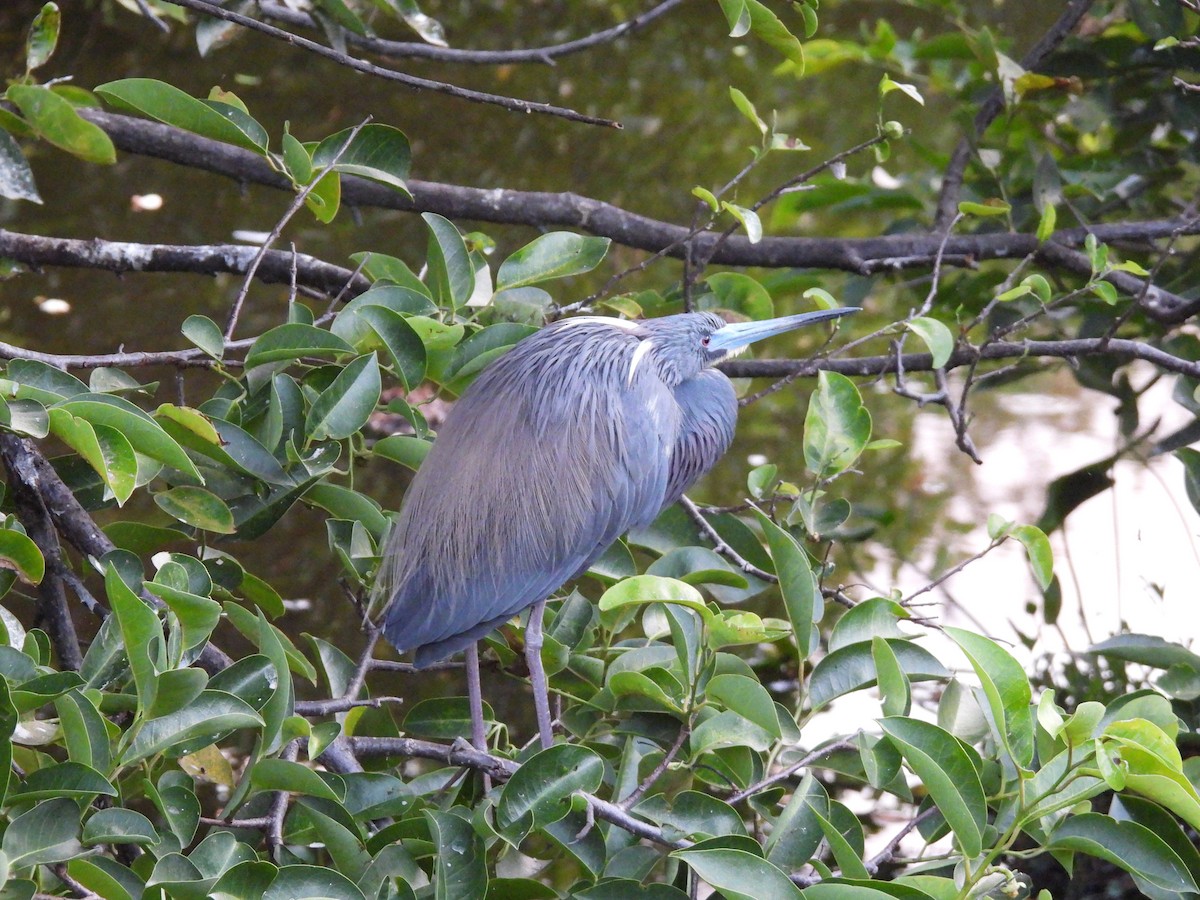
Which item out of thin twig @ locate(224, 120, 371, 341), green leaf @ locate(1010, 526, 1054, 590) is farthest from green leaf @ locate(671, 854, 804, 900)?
thin twig @ locate(224, 120, 371, 341)

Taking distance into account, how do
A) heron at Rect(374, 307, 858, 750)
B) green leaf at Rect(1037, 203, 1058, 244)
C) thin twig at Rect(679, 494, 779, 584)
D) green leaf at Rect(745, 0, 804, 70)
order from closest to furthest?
green leaf at Rect(745, 0, 804, 70) < heron at Rect(374, 307, 858, 750) < thin twig at Rect(679, 494, 779, 584) < green leaf at Rect(1037, 203, 1058, 244)

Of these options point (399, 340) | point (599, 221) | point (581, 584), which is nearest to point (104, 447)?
point (399, 340)

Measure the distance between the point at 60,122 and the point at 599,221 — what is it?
5.43ft

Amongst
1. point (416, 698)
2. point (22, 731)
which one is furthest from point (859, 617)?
point (416, 698)

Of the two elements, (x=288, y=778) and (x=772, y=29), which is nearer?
(x=288, y=778)

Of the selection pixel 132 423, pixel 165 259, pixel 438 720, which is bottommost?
pixel 438 720

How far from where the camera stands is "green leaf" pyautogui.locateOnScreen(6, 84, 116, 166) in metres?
1.59

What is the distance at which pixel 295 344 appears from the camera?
1.93m

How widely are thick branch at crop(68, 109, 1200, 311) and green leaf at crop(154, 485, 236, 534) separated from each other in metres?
1.37

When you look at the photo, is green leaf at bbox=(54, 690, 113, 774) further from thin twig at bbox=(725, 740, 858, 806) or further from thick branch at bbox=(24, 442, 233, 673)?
thin twig at bbox=(725, 740, 858, 806)

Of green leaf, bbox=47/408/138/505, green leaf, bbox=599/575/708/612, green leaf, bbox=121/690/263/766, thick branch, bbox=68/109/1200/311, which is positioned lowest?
green leaf, bbox=121/690/263/766

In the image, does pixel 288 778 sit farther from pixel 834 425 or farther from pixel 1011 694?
pixel 834 425

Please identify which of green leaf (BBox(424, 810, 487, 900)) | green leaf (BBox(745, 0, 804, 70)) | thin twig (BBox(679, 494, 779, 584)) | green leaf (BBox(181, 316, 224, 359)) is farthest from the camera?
thin twig (BBox(679, 494, 779, 584))

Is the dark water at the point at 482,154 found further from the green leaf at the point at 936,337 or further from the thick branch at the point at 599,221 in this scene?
A: the green leaf at the point at 936,337
